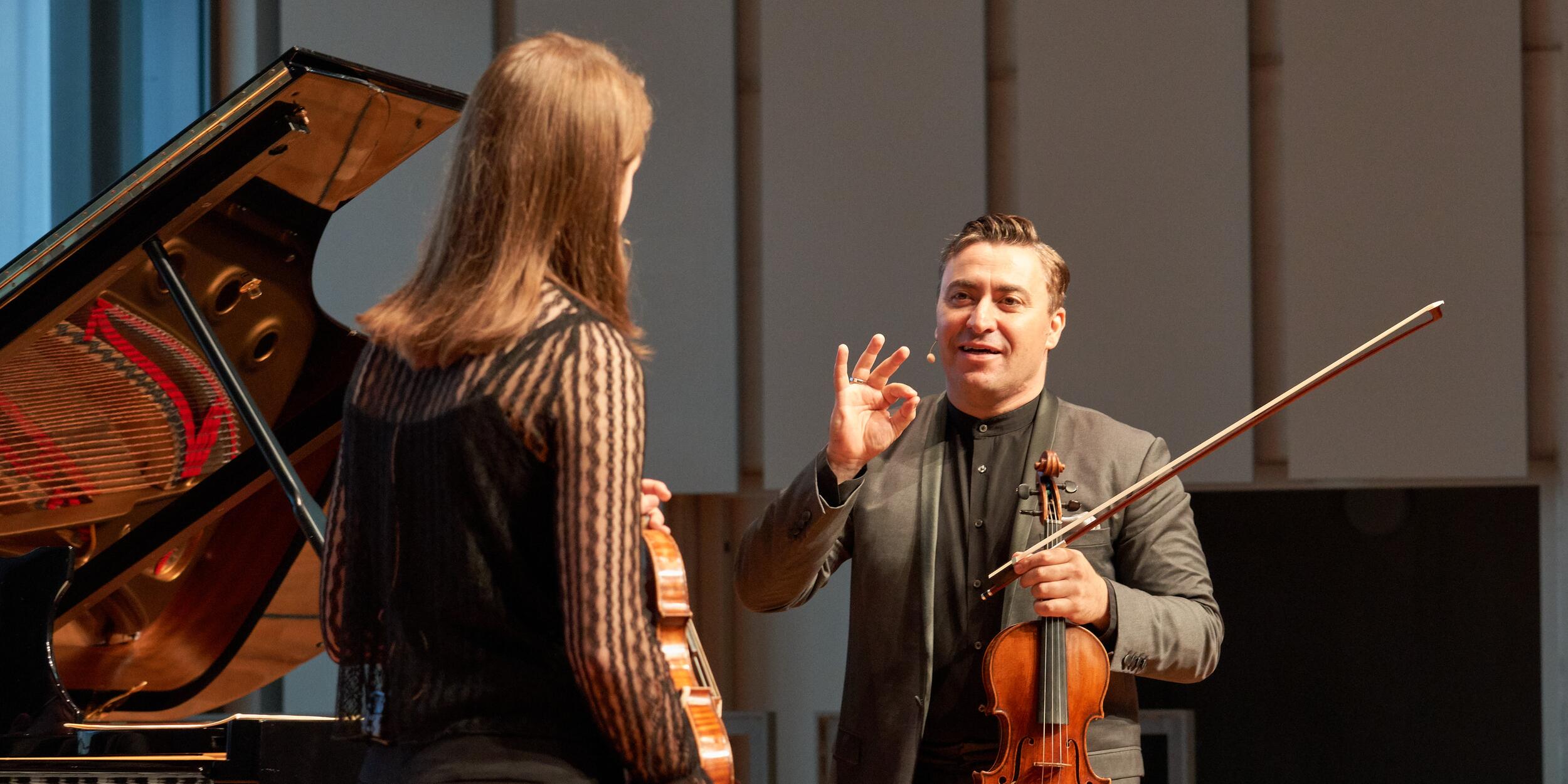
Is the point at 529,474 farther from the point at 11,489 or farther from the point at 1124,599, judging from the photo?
the point at 11,489

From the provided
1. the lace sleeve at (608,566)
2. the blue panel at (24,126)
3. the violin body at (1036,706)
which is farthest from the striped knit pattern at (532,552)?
the blue panel at (24,126)

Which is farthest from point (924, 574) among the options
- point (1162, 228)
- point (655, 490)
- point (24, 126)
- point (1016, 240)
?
point (24, 126)

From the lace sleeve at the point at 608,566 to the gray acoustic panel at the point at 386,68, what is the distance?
2870 mm

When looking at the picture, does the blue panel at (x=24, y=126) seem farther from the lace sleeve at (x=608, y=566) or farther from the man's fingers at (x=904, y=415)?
the lace sleeve at (x=608, y=566)

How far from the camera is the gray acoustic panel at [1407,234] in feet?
11.3

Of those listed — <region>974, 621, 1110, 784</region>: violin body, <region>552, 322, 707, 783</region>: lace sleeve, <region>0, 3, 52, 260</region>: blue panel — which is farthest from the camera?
<region>0, 3, 52, 260</region>: blue panel

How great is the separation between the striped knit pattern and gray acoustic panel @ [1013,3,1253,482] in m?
2.60

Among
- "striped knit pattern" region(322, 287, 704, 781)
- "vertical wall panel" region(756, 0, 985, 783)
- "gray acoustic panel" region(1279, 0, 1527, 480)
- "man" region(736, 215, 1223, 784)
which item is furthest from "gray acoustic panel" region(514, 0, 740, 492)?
"striped knit pattern" region(322, 287, 704, 781)

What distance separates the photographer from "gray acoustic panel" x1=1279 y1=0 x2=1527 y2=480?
3455mm

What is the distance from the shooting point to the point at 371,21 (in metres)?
3.86

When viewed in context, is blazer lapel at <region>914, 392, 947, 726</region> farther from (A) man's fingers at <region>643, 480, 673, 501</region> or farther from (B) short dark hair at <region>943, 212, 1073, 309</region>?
(A) man's fingers at <region>643, 480, 673, 501</region>

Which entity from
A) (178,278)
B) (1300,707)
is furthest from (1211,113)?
(178,278)

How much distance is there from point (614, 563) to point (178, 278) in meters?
1.32

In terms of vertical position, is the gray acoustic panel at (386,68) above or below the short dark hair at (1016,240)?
above
